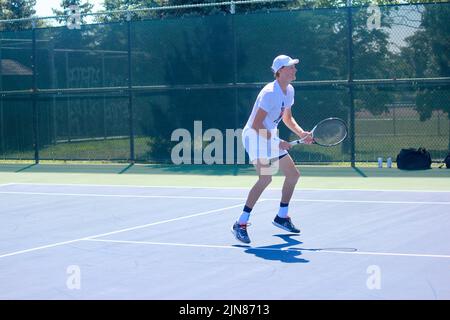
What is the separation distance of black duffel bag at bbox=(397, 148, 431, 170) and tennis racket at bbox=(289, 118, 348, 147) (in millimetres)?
6147

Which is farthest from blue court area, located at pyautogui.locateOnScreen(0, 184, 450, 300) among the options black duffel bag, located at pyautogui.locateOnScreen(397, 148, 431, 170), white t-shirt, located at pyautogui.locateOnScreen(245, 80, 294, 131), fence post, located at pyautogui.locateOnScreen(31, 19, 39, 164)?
fence post, located at pyautogui.locateOnScreen(31, 19, 39, 164)

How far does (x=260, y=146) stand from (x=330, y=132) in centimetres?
118

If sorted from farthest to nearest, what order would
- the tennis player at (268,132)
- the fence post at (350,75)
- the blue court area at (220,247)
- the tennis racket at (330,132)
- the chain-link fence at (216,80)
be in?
1. the fence post at (350,75)
2. the chain-link fence at (216,80)
3. the tennis racket at (330,132)
4. the tennis player at (268,132)
5. the blue court area at (220,247)

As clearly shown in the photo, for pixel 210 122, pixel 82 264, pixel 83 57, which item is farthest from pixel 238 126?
pixel 82 264

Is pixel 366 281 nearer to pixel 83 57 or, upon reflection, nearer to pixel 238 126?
pixel 238 126

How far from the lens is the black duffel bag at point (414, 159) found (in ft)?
51.1

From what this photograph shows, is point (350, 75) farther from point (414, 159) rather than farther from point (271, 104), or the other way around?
point (271, 104)

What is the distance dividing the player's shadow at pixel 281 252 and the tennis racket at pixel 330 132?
1.43 meters

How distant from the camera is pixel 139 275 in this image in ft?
23.5

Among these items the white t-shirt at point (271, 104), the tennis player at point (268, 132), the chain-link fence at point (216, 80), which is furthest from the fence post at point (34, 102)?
the white t-shirt at point (271, 104)

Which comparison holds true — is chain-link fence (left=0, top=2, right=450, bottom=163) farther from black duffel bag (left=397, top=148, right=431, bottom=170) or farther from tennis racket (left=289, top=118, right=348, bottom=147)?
tennis racket (left=289, top=118, right=348, bottom=147)

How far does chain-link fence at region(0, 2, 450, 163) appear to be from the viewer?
1582 centimetres

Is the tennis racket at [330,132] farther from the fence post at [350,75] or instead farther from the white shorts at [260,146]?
the fence post at [350,75]
